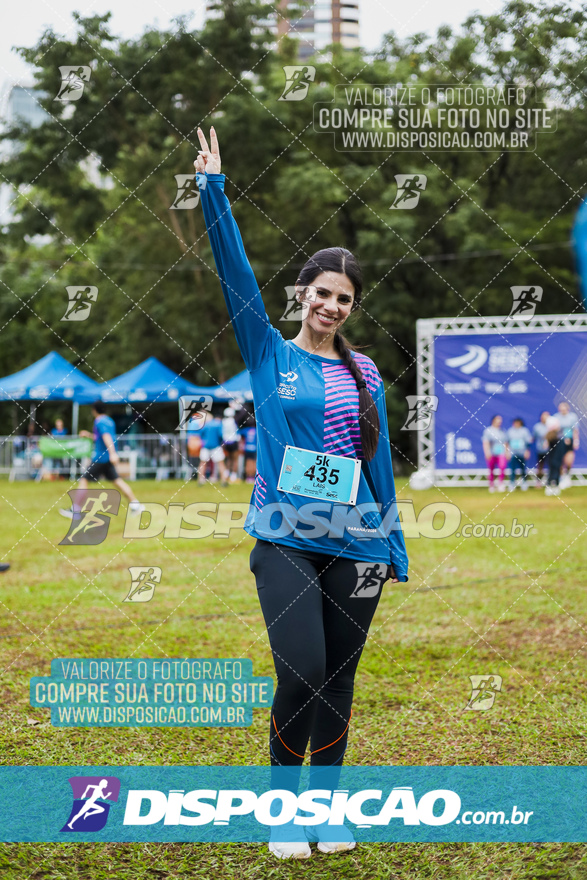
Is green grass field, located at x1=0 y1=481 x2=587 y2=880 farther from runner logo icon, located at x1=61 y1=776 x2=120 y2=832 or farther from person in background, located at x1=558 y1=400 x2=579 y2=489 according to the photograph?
person in background, located at x1=558 y1=400 x2=579 y2=489

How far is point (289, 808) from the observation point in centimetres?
306

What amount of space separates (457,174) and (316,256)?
2422cm

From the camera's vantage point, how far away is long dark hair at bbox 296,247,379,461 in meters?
3.05

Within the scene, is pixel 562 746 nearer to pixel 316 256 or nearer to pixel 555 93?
pixel 316 256

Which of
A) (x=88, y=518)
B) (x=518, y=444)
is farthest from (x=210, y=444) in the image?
(x=88, y=518)

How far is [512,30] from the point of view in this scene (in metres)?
14.6

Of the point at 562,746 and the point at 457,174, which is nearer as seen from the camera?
the point at 562,746

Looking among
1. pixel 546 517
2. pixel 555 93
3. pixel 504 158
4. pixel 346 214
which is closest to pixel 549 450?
pixel 546 517

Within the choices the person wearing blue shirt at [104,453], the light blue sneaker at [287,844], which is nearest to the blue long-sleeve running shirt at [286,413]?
the light blue sneaker at [287,844]

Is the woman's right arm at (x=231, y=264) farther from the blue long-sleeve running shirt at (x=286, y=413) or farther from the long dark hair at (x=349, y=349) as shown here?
the long dark hair at (x=349, y=349)

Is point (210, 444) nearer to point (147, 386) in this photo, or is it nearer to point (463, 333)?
point (147, 386)

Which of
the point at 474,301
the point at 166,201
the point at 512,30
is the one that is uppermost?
the point at 512,30

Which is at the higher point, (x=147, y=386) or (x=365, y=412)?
(x=365, y=412)

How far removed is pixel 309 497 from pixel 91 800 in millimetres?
1537
